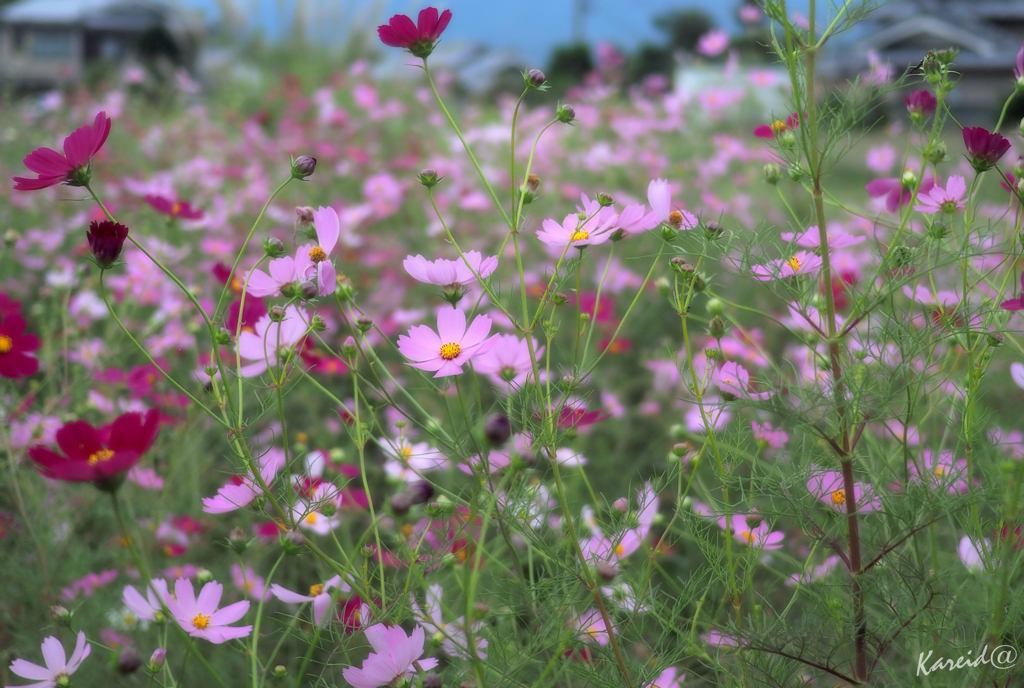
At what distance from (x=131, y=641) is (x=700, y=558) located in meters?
0.84

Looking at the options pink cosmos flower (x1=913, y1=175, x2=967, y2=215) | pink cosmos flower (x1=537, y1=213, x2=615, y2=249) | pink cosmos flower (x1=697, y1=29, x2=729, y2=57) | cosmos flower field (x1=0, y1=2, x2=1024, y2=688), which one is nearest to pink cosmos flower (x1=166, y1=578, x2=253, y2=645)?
cosmos flower field (x1=0, y1=2, x2=1024, y2=688)

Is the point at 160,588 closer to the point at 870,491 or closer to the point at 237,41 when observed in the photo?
the point at 870,491

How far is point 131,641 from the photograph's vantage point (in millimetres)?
900

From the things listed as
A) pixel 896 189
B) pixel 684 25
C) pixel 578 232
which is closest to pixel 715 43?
pixel 896 189

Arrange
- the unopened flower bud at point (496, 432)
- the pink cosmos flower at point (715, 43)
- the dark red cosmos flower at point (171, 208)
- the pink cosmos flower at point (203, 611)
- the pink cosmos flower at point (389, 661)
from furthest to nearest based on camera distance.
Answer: the pink cosmos flower at point (715, 43) < the dark red cosmos flower at point (171, 208) < the pink cosmos flower at point (203, 611) < the pink cosmos flower at point (389, 661) < the unopened flower bud at point (496, 432)

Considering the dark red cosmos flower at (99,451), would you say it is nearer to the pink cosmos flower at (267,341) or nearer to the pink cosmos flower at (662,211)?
the pink cosmos flower at (267,341)

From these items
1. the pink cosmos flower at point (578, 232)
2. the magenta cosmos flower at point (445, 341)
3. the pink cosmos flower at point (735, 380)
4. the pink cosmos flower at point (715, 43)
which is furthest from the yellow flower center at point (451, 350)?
the pink cosmos flower at point (715, 43)

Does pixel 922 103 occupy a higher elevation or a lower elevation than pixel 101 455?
higher

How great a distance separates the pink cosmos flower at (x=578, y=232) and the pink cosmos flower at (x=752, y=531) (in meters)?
0.25

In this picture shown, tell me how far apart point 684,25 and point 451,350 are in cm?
1533

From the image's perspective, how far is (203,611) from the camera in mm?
648

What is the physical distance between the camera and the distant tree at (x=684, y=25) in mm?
13734

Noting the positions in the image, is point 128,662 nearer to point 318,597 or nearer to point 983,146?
point 318,597

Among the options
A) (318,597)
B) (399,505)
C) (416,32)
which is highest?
(416,32)
